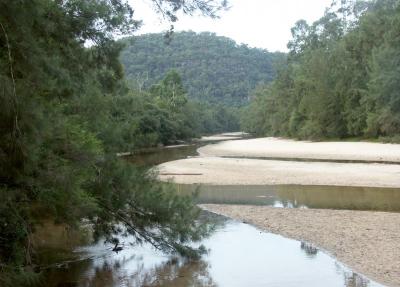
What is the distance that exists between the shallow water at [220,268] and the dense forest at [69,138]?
54 cm

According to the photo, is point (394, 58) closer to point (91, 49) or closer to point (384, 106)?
point (384, 106)

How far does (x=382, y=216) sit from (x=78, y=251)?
939 centimetres

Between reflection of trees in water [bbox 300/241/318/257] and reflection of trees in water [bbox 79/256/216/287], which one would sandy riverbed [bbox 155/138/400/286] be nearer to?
reflection of trees in water [bbox 300/241/318/257]

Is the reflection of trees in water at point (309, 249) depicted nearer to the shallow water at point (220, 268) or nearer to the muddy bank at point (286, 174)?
the shallow water at point (220, 268)

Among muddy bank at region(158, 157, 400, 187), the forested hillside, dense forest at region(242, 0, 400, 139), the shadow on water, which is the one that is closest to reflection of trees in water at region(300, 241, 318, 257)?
the shadow on water

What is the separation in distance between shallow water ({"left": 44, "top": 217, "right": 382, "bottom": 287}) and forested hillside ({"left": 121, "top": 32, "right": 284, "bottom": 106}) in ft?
451

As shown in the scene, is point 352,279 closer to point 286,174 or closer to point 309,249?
point 309,249

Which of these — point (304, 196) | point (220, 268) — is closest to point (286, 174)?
point (304, 196)

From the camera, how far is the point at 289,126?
7769 centimetres

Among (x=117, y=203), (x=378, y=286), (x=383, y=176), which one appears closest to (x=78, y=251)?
(x=117, y=203)

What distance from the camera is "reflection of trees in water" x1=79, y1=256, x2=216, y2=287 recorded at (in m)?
10.1

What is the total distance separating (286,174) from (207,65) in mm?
146204

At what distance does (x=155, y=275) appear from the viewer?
10.7 m

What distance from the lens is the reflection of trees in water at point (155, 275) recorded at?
400 inches
